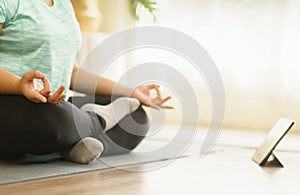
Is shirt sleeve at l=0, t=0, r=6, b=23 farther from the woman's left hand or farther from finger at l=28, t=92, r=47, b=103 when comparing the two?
the woman's left hand

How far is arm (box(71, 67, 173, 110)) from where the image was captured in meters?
1.61

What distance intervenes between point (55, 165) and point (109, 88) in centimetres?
41

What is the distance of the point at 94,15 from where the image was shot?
2660 mm

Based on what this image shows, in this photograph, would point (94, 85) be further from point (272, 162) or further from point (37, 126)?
point (272, 162)

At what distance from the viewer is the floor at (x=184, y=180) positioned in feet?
3.37

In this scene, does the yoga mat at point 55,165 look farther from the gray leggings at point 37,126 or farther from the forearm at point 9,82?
the forearm at point 9,82

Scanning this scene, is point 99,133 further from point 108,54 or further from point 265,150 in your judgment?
point 108,54

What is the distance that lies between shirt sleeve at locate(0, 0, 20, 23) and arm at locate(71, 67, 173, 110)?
1.36 feet

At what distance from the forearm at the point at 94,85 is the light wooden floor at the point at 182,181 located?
31 centimetres

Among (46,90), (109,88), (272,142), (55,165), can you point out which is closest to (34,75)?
(46,90)

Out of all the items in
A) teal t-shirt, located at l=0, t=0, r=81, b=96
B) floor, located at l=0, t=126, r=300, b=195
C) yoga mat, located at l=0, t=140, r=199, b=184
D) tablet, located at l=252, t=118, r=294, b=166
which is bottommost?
yoga mat, located at l=0, t=140, r=199, b=184

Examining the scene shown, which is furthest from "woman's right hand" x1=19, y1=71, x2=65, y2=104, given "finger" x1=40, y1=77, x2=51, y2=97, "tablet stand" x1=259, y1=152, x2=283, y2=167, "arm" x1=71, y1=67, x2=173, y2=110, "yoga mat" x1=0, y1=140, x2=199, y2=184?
"tablet stand" x1=259, y1=152, x2=283, y2=167

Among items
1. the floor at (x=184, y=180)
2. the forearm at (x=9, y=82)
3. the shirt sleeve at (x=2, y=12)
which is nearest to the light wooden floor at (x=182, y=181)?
the floor at (x=184, y=180)

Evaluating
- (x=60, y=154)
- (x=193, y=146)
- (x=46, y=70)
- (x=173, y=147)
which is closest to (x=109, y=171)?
(x=60, y=154)
